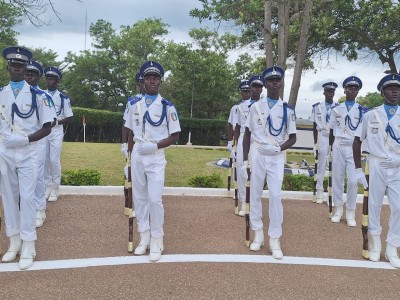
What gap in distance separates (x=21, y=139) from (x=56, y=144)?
3072 millimetres

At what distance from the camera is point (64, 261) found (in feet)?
16.6

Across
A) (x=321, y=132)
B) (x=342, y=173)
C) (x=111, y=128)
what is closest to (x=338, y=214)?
(x=342, y=173)

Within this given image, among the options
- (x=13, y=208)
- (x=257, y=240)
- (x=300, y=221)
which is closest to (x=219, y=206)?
(x=300, y=221)

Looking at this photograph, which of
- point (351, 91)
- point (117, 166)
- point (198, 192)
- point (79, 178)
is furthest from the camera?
point (117, 166)

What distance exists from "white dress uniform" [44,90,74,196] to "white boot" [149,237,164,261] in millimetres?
3557

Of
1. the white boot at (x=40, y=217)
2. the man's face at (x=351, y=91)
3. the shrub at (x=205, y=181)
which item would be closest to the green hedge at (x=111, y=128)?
the shrub at (x=205, y=181)

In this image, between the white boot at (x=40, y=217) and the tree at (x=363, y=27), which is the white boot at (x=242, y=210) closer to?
the white boot at (x=40, y=217)

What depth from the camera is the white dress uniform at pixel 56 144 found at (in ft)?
25.4

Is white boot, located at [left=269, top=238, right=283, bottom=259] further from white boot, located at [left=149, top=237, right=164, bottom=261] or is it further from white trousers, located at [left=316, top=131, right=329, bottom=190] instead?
white trousers, located at [left=316, top=131, right=329, bottom=190]

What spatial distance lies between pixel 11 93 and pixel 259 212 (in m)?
3.73

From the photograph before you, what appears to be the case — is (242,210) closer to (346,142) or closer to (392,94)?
(346,142)

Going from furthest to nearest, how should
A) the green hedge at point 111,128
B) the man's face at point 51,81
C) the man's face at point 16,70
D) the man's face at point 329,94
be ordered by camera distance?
the green hedge at point 111,128 → the man's face at point 329,94 → the man's face at point 51,81 → the man's face at point 16,70

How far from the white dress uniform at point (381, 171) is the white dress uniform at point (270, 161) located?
107 centimetres

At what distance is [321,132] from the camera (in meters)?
8.59
